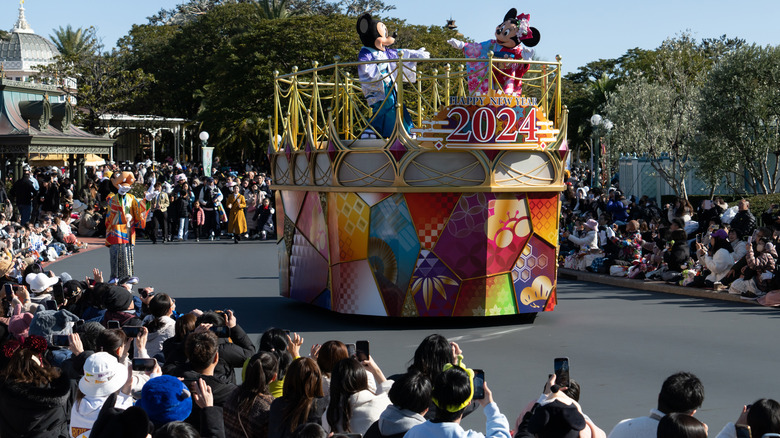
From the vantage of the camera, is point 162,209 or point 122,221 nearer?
point 122,221

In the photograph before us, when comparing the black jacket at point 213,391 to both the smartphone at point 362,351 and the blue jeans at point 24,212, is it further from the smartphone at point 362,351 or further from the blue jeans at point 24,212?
the blue jeans at point 24,212

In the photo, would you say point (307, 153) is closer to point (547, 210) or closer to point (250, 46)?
point (547, 210)

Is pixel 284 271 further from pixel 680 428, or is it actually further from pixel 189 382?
pixel 680 428

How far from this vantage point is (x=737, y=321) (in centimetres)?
1323

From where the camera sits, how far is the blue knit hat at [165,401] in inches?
207

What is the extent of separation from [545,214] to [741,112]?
1686 cm

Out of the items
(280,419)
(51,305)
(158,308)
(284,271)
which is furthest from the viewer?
(284,271)

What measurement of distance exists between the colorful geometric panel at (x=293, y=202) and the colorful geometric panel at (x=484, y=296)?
3.25 meters

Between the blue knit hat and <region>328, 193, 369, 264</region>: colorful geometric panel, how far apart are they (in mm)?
8034

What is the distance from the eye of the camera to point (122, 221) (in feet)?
51.7

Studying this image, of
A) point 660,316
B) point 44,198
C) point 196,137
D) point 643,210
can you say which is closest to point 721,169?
point 643,210

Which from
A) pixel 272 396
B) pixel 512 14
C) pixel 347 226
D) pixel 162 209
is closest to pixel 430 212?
pixel 347 226

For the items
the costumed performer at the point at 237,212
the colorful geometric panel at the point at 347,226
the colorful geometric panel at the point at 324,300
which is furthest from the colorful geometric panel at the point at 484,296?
the costumed performer at the point at 237,212

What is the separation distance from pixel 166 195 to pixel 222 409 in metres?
20.0
